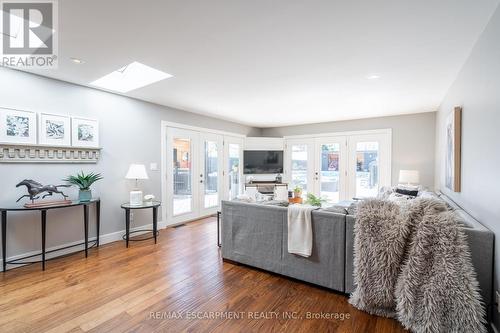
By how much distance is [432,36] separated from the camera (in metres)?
2.01

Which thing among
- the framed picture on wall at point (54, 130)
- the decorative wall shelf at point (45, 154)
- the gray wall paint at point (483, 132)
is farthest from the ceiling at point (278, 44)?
the decorative wall shelf at point (45, 154)

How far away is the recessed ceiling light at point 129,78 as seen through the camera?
3139 mm

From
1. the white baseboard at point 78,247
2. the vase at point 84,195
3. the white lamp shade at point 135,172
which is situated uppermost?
the white lamp shade at point 135,172

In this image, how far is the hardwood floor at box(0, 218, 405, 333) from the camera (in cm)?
181

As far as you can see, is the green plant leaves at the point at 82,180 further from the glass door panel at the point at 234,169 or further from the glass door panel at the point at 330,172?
the glass door panel at the point at 330,172

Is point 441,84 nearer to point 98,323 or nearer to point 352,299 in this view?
point 352,299

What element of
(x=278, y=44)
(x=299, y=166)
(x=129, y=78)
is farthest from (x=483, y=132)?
(x=299, y=166)

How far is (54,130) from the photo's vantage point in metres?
3.07

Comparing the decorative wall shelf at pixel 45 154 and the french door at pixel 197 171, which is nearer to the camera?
the decorative wall shelf at pixel 45 154

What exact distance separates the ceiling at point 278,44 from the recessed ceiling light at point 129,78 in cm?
13

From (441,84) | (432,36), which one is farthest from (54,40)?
(441,84)

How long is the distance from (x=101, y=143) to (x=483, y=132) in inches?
174

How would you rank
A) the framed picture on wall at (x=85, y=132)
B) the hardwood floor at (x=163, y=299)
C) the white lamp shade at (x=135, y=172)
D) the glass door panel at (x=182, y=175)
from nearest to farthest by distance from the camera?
the hardwood floor at (x=163, y=299), the framed picture on wall at (x=85, y=132), the white lamp shade at (x=135, y=172), the glass door panel at (x=182, y=175)

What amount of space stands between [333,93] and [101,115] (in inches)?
140
